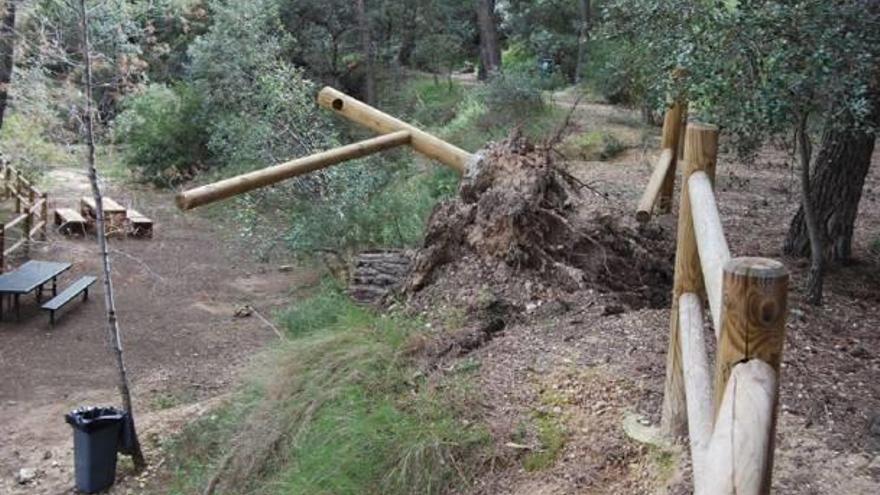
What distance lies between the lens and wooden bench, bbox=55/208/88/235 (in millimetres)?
15609

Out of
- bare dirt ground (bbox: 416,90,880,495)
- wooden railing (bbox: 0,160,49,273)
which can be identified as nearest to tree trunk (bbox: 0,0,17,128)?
wooden railing (bbox: 0,160,49,273)

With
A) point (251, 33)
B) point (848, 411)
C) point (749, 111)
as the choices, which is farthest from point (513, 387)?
point (251, 33)

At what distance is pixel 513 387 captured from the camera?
183 inches

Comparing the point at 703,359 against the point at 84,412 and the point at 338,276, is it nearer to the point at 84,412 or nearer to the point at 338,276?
the point at 84,412

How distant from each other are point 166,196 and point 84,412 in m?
14.5

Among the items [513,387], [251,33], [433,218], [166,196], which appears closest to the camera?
[513,387]

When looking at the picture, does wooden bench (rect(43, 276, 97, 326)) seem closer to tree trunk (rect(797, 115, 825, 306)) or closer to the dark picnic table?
the dark picnic table

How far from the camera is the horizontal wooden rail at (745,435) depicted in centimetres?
156

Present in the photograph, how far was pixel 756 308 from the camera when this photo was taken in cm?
177

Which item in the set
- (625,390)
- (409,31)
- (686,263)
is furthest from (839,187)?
(409,31)

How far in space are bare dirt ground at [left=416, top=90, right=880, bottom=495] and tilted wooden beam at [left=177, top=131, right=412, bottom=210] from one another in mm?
1448

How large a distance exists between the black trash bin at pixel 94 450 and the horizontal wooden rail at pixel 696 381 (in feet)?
15.3

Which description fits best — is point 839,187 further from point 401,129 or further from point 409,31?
point 409,31

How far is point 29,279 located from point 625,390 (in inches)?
373
